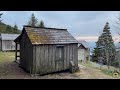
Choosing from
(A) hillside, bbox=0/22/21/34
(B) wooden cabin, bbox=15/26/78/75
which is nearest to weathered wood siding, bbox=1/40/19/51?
(A) hillside, bbox=0/22/21/34

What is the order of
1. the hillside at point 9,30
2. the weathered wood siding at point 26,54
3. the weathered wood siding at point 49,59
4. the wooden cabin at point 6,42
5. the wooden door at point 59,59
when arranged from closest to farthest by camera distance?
the weathered wood siding at point 49,59
the weathered wood siding at point 26,54
the wooden door at point 59,59
the wooden cabin at point 6,42
the hillside at point 9,30

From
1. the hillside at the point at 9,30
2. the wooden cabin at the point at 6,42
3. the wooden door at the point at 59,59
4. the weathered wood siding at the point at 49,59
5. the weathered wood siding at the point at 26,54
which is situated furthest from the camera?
the hillside at the point at 9,30

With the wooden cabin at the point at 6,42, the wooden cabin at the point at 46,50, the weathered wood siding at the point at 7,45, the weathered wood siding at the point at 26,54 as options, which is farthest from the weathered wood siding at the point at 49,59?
the weathered wood siding at the point at 7,45

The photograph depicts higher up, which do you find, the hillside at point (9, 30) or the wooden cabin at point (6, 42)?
the hillside at point (9, 30)

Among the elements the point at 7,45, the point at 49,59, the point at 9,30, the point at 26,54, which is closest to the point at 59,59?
the point at 49,59

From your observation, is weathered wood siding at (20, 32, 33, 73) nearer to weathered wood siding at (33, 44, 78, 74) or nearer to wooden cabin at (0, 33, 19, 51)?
weathered wood siding at (33, 44, 78, 74)

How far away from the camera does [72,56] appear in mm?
17578

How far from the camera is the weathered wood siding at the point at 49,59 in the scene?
49.5 feet

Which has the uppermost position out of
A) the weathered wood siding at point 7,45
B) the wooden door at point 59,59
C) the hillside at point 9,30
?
the hillside at point 9,30

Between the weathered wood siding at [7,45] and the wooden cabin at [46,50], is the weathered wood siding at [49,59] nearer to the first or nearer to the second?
the wooden cabin at [46,50]

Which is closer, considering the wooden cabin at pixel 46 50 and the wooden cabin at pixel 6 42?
the wooden cabin at pixel 46 50

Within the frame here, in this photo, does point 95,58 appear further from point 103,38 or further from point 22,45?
point 22,45

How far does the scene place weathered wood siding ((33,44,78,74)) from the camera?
1510cm
